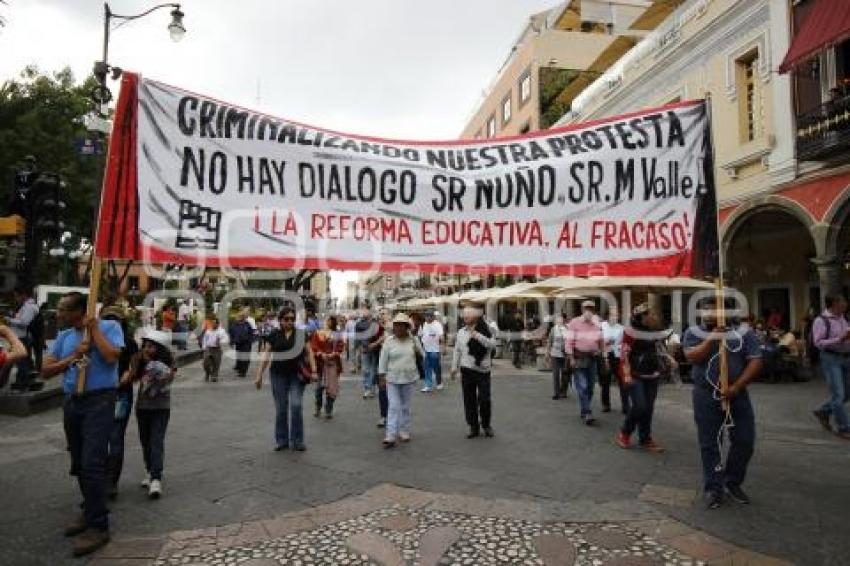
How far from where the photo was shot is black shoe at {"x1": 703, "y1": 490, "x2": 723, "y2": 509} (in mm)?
4492

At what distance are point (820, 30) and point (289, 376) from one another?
12.1 metres

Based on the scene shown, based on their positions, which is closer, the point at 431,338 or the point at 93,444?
the point at 93,444

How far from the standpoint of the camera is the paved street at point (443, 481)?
4.06 metres

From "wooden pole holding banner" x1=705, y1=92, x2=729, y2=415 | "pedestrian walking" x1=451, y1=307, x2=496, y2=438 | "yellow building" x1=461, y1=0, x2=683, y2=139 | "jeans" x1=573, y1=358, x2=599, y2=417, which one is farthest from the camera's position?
"yellow building" x1=461, y1=0, x2=683, y2=139

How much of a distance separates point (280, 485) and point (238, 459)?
118 centimetres

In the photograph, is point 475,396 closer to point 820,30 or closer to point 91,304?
Answer: point 91,304

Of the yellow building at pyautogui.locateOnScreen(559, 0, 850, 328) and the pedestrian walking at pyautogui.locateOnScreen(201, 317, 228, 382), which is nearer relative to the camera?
the yellow building at pyautogui.locateOnScreen(559, 0, 850, 328)

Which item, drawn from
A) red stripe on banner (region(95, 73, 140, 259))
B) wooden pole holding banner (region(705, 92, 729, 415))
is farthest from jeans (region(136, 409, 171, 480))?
wooden pole holding banner (region(705, 92, 729, 415))

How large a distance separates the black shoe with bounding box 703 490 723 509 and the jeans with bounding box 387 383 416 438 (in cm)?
332

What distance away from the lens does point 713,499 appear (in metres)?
4.51

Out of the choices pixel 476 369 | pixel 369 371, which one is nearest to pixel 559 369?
pixel 369 371

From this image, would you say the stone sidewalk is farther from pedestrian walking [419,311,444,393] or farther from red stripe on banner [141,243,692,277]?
pedestrian walking [419,311,444,393]

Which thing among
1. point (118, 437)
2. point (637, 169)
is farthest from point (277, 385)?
point (637, 169)

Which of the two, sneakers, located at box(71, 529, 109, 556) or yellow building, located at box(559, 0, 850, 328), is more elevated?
yellow building, located at box(559, 0, 850, 328)
